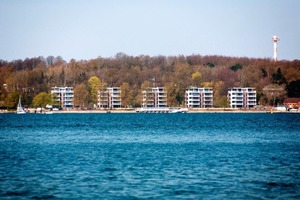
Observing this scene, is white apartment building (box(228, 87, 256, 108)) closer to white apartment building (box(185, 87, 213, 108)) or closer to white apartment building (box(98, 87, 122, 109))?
white apartment building (box(185, 87, 213, 108))

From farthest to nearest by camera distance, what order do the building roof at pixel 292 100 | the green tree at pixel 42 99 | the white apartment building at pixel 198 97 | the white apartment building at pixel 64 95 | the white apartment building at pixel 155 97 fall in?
the white apartment building at pixel 64 95 → the white apartment building at pixel 198 97 → the white apartment building at pixel 155 97 → the green tree at pixel 42 99 → the building roof at pixel 292 100

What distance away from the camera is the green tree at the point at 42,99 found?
160 metres

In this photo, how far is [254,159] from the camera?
3359cm

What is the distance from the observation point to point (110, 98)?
173250 millimetres

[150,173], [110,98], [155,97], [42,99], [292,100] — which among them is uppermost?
[155,97]

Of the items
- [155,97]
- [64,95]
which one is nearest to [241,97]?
[155,97]

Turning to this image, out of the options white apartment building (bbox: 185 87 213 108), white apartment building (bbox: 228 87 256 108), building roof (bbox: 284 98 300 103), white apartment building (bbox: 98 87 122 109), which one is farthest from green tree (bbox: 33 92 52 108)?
building roof (bbox: 284 98 300 103)

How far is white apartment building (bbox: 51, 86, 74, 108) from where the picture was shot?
171250 mm

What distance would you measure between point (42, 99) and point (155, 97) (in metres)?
33.4

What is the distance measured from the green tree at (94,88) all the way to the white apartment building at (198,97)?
25.6 m

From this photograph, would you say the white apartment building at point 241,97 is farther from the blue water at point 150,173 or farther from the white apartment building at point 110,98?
the blue water at point 150,173

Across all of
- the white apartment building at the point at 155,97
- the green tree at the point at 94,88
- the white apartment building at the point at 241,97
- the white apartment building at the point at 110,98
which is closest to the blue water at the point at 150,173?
the white apartment building at the point at 155,97

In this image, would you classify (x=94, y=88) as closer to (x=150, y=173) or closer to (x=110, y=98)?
(x=110, y=98)

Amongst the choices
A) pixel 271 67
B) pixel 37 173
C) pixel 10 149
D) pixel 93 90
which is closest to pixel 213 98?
pixel 271 67
